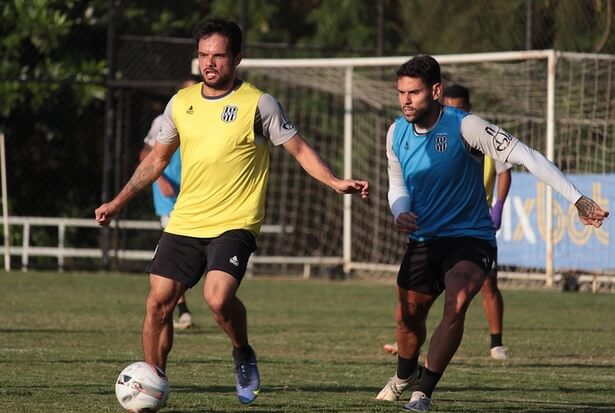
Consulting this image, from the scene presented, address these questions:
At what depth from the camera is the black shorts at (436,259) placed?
778 centimetres

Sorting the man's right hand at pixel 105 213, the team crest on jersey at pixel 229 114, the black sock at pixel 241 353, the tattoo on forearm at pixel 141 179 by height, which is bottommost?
the black sock at pixel 241 353

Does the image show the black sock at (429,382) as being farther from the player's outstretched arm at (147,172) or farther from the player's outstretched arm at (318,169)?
the player's outstretched arm at (147,172)

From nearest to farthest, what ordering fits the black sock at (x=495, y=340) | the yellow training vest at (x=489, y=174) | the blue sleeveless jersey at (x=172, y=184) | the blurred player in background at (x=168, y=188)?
the black sock at (x=495, y=340) → the yellow training vest at (x=489, y=174) → the blurred player in background at (x=168, y=188) → the blue sleeveless jersey at (x=172, y=184)

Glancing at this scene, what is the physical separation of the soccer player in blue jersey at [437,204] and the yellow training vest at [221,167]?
0.88 metres

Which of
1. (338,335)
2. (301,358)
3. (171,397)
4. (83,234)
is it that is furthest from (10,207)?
(171,397)

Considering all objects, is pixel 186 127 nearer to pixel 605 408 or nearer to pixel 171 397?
pixel 171 397

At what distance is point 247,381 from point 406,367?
116 centimetres

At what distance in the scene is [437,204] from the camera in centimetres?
791

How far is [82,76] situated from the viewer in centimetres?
2286

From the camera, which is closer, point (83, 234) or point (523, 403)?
point (523, 403)

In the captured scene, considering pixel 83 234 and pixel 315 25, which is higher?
pixel 315 25

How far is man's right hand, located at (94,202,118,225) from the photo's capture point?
7.66 m

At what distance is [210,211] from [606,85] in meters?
12.2

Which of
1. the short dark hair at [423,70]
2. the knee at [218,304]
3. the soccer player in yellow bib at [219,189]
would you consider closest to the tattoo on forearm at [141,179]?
the soccer player in yellow bib at [219,189]
